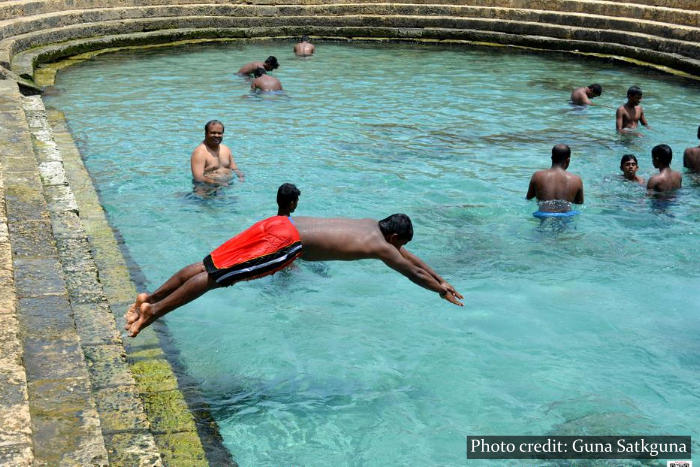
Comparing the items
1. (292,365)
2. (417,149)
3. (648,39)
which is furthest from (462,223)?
(648,39)

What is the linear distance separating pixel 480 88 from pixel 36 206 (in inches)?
419

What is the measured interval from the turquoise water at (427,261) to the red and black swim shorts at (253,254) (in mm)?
861

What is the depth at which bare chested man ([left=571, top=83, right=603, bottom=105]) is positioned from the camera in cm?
1375

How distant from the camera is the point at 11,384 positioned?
4.01m

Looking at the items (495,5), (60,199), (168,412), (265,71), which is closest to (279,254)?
(168,412)

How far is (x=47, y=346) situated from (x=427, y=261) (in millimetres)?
4133

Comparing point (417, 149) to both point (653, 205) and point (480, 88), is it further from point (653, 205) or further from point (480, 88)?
point (480, 88)

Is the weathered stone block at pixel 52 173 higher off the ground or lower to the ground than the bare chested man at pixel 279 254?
lower

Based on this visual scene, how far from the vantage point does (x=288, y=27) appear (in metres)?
20.4

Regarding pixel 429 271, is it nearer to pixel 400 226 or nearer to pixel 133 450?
pixel 400 226

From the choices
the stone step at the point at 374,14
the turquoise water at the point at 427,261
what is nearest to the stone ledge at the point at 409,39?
the stone step at the point at 374,14

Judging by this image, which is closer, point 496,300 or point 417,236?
point 496,300

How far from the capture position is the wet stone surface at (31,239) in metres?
5.77

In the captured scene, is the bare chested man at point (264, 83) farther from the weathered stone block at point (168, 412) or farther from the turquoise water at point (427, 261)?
the weathered stone block at point (168, 412)
